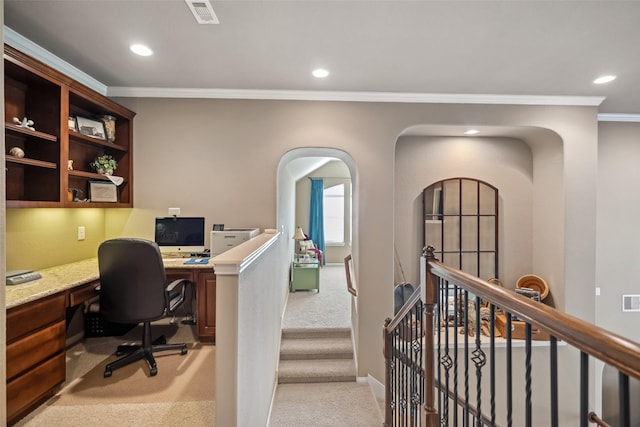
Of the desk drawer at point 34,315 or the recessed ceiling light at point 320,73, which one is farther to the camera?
the recessed ceiling light at point 320,73

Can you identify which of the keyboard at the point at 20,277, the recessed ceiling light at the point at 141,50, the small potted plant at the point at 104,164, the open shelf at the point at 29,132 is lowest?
the keyboard at the point at 20,277

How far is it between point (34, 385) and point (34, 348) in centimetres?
25

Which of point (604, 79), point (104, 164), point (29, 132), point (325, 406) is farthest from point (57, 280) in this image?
point (604, 79)

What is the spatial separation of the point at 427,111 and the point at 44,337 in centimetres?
384

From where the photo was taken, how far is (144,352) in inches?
97.3

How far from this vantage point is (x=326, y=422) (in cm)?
250

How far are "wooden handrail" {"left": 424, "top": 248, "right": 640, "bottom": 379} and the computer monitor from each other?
280cm

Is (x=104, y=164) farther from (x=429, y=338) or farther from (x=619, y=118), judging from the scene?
(x=619, y=118)

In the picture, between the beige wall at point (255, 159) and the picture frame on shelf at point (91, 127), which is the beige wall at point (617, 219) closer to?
the beige wall at point (255, 159)

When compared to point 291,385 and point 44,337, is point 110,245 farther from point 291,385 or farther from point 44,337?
point 291,385

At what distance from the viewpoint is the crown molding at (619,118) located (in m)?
3.79

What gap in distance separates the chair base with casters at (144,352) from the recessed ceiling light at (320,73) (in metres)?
2.64

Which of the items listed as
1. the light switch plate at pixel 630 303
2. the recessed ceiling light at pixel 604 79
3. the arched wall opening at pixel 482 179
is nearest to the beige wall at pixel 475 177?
the arched wall opening at pixel 482 179

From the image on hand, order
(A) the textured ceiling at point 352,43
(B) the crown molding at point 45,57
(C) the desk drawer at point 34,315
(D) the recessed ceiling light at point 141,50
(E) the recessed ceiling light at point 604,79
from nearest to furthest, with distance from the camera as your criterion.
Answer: (C) the desk drawer at point 34,315, (A) the textured ceiling at point 352,43, (B) the crown molding at point 45,57, (D) the recessed ceiling light at point 141,50, (E) the recessed ceiling light at point 604,79
